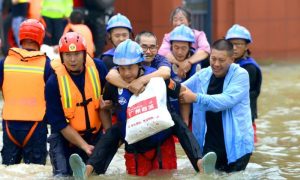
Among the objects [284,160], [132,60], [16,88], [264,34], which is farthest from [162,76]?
[264,34]

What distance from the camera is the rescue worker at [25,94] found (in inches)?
366

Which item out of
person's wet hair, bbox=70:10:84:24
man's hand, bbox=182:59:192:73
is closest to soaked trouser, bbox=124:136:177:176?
man's hand, bbox=182:59:192:73

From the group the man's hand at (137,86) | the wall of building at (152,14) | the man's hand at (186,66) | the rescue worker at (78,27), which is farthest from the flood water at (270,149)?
the rescue worker at (78,27)

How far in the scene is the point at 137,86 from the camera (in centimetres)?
827

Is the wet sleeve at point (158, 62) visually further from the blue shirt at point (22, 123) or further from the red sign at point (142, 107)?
the blue shirt at point (22, 123)

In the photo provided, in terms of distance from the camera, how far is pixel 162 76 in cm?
839

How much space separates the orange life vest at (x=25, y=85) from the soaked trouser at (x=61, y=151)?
2.06 ft

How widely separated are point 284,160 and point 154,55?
8.34 feet

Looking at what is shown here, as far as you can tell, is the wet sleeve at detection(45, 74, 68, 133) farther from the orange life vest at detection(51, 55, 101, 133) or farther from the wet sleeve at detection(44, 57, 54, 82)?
the wet sleeve at detection(44, 57, 54, 82)

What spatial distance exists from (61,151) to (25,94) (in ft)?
2.95

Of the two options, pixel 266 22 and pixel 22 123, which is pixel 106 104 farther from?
pixel 266 22

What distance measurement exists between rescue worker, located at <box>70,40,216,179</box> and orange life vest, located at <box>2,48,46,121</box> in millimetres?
992

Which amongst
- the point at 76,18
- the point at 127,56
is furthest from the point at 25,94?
the point at 76,18

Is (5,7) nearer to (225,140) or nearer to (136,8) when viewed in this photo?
(136,8)
